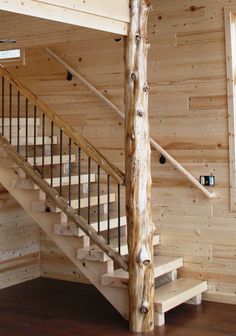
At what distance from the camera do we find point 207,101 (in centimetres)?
579

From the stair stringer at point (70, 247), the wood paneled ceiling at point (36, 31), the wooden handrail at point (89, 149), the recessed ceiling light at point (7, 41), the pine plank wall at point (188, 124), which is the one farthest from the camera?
the pine plank wall at point (188, 124)

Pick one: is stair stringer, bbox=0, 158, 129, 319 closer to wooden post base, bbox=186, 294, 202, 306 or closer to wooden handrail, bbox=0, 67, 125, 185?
wooden handrail, bbox=0, 67, 125, 185

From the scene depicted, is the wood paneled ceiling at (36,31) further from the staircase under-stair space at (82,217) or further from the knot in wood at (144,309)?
the knot in wood at (144,309)

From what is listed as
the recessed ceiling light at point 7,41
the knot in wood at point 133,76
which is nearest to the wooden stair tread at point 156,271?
the knot in wood at point 133,76

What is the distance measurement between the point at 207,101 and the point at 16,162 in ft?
6.20

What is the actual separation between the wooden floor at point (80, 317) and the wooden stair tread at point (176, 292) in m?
0.14

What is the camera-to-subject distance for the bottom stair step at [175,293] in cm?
512

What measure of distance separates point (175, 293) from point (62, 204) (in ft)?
4.19

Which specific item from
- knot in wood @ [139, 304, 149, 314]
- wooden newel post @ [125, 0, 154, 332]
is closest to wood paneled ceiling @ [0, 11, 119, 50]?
wooden newel post @ [125, 0, 154, 332]

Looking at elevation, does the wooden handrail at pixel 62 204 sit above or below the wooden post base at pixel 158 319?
above

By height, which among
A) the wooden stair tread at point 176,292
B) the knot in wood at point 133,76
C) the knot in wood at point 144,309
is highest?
the knot in wood at point 133,76

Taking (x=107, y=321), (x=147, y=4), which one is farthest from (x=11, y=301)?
(x=147, y=4)

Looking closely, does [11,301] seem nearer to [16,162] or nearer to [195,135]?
[16,162]

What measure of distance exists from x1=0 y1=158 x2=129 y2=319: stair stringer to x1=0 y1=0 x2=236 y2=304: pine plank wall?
3.21 feet
